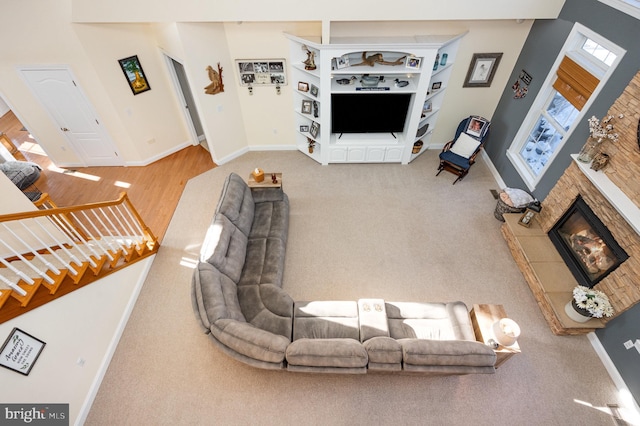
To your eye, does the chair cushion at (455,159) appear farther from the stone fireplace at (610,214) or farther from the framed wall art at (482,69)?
the stone fireplace at (610,214)

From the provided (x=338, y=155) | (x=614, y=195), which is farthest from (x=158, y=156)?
(x=614, y=195)

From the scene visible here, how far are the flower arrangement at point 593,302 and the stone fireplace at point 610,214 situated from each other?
0.32 feet

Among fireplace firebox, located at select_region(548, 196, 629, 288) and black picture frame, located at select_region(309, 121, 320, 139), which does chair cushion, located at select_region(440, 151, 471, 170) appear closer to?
fireplace firebox, located at select_region(548, 196, 629, 288)

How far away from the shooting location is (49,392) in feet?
9.62

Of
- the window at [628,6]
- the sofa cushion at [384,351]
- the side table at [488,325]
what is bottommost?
the side table at [488,325]

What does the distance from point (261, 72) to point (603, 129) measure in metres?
4.99

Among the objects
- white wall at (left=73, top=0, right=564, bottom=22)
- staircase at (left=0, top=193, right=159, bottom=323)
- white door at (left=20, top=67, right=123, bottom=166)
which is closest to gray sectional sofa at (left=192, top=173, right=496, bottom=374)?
staircase at (left=0, top=193, right=159, bottom=323)

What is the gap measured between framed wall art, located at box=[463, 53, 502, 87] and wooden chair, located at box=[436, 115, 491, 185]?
0.60m

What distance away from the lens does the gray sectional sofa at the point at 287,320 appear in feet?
9.63

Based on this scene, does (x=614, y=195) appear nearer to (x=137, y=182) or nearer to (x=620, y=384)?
(x=620, y=384)

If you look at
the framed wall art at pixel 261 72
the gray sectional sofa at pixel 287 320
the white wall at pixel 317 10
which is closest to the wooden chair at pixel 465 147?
the white wall at pixel 317 10

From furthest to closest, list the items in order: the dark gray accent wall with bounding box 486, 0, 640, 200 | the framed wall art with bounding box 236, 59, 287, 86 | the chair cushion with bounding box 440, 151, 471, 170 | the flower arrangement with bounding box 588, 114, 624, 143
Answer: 1. the chair cushion with bounding box 440, 151, 471, 170
2. the framed wall art with bounding box 236, 59, 287, 86
3. the flower arrangement with bounding box 588, 114, 624, 143
4. the dark gray accent wall with bounding box 486, 0, 640, 200

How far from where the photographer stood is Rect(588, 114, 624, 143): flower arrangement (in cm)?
352

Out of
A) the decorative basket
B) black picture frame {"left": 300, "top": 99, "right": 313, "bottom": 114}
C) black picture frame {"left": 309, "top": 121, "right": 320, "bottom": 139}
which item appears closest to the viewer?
the decorative basket
